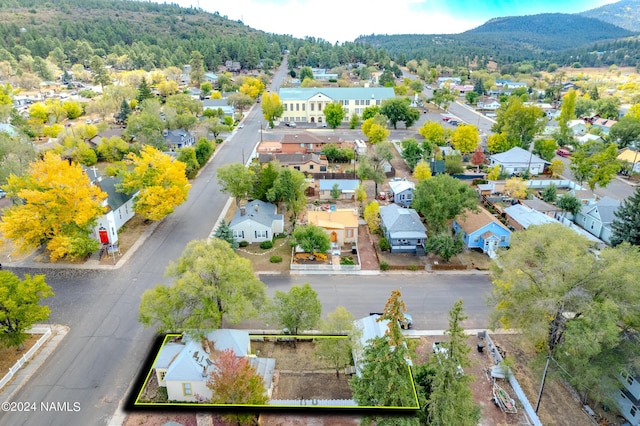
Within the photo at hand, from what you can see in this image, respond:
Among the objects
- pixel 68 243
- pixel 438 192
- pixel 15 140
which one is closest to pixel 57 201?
pixel 68 243

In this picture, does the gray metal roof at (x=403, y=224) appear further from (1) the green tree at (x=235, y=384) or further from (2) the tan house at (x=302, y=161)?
(1) the green tree at (x=235, y=384)

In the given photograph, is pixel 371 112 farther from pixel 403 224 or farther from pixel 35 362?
pixel 35 362

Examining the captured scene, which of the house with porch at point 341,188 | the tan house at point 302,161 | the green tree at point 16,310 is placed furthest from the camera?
the tan house at point 302,161

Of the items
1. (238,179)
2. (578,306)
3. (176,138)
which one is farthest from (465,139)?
(578,306)

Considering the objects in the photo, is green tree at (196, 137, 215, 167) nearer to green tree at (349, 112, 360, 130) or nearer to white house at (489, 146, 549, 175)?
green tree at (349, 112, 360, 130)

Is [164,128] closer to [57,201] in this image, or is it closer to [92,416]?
[57,201]

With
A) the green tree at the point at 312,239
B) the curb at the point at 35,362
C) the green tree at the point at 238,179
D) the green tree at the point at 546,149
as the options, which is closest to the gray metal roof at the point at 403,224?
the green tree at the point at 312,239
